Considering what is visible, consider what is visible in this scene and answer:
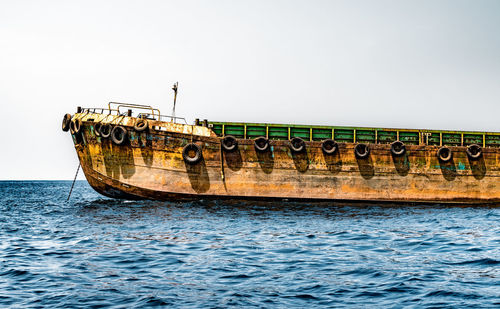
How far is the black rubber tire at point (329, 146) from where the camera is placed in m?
21.0

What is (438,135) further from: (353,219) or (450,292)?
(450,292)

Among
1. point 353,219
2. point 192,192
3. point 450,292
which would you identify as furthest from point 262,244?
point 192,192

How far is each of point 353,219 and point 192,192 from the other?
8.10 meters

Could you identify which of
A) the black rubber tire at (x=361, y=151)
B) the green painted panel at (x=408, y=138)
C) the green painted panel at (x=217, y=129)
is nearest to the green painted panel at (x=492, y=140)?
the green painted panel at (x=408, y=138)

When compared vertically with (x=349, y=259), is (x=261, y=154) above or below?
above

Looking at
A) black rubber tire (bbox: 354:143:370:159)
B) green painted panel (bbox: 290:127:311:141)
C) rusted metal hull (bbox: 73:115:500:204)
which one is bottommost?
rusted metal hull (bbox: 73:115:500:204)

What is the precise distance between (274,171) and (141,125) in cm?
657

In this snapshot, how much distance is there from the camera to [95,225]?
13.8 m

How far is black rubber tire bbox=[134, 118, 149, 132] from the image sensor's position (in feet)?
63.9

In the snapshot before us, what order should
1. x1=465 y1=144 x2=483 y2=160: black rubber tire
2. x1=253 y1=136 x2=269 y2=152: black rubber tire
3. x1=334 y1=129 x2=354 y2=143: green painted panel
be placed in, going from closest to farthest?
x1=253 y1=136 x2=269 y2=152: black rubber tire → x1=465 y1=144 x2=483 y2=160: black rubber tire → x1=334 y1=129 x2=354 y2=143: green painted panel

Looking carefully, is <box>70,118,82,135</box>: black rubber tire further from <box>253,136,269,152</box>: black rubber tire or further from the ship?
<box>253,136,269,152</box>: black rubber tire

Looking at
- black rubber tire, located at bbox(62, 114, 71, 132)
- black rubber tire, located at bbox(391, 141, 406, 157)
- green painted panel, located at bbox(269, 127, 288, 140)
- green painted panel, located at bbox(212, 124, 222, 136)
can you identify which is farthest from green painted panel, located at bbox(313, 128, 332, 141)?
black rubber tire, located at bbox(62, 114, 71, 132)

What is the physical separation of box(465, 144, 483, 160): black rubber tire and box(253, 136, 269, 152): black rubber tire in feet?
33.8

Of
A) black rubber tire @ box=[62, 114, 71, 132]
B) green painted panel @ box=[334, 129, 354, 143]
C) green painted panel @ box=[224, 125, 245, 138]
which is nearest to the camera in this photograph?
black rubber tire @ box=[62, 114, 71, 132]
